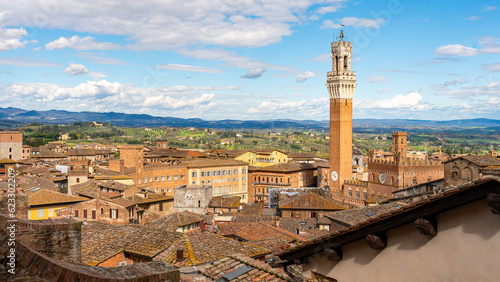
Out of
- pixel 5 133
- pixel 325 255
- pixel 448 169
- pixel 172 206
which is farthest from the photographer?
pixel 5 133

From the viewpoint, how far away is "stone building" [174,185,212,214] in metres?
49.6

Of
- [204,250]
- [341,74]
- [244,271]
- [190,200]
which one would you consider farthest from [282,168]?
[244,271]

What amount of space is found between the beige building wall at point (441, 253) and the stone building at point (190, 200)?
146ft

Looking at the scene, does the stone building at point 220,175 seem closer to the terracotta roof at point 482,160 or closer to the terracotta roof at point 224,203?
the terracotta roof at point 224,203

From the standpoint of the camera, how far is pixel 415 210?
5.36 meters

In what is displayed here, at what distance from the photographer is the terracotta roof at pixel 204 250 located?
15102 mm

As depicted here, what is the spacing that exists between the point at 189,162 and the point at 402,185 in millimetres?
37912

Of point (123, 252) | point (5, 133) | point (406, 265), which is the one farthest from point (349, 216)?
point (5, 133)

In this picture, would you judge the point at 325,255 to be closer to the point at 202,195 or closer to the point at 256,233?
the point at 256,233

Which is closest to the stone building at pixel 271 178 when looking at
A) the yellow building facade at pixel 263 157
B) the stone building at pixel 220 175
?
the stone building at pixel 220 175

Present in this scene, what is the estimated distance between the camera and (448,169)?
41.3 m

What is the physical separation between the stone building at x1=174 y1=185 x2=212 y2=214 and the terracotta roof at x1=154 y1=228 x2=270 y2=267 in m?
31.2

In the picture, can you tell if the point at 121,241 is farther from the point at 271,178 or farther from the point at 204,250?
the point at 271,178

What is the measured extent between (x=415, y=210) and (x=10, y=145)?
98573mm
